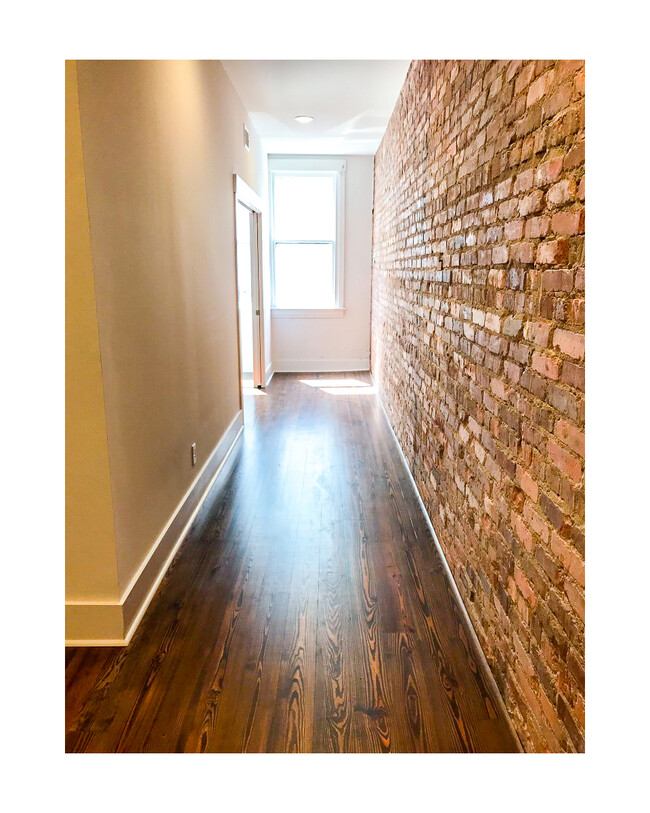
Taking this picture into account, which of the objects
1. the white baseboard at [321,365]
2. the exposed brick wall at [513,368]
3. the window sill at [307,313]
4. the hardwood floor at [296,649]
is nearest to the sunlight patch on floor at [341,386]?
the white baseboard at [321,365]

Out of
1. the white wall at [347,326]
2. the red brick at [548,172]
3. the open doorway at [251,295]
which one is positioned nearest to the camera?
the red brick at [548,172]

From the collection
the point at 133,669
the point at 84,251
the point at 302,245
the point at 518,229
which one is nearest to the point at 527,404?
the point at 518,229

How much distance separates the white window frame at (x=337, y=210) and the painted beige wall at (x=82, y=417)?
5818mm

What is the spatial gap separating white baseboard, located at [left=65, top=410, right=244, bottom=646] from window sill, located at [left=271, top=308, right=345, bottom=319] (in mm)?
4879

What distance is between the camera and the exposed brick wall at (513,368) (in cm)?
130

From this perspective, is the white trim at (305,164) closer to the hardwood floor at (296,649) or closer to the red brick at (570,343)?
the hardwood floor at (296,649)

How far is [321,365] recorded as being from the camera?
26.1 feet

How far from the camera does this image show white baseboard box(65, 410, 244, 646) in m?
2.11

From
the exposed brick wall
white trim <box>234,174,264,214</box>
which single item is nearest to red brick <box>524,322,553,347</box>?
the exposed brick wall

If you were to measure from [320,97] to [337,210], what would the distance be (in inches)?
107

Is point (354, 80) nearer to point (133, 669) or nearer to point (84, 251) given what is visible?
point (84, 251)

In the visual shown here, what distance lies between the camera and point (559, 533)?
1355 millimetres

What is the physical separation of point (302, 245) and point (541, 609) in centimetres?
669

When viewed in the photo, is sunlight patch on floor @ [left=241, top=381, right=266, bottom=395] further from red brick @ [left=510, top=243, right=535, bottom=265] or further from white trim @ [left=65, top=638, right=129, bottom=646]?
red brick @ [left=510, top=243, right=535, bottom=265]
